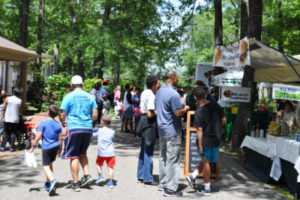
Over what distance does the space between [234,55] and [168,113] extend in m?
3.72

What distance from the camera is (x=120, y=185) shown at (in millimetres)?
6922

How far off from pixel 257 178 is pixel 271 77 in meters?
3.64

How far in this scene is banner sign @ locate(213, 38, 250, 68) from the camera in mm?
8812

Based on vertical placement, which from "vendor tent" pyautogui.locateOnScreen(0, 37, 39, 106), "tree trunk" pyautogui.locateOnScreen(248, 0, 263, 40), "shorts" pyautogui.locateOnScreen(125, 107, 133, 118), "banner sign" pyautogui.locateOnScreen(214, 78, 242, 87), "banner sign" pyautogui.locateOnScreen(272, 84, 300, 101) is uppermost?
"tree trunk" pyautogui.locateOnScreen(248, 0, 263, 40)

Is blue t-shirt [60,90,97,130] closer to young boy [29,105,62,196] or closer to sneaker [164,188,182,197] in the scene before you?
young boy [29,105,62,196]

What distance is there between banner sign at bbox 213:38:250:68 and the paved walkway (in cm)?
244

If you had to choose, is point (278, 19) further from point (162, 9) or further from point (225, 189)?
point (225, 189)

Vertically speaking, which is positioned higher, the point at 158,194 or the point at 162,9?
the point at 162,9

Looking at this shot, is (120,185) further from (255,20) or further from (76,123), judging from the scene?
(255,20)

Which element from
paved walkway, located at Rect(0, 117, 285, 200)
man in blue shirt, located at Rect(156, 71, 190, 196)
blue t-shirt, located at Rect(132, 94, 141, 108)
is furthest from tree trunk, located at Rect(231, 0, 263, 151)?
man in blue shirt, located at Rect(156, 71, 190, 196)

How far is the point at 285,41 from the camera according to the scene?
27344 millimetres

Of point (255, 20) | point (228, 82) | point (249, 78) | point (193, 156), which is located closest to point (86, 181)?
point (193, 156)

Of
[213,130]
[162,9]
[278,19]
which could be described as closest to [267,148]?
[213,130]

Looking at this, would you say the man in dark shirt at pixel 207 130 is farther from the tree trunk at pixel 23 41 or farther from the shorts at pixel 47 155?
the tree trunk at pixel 23 41
